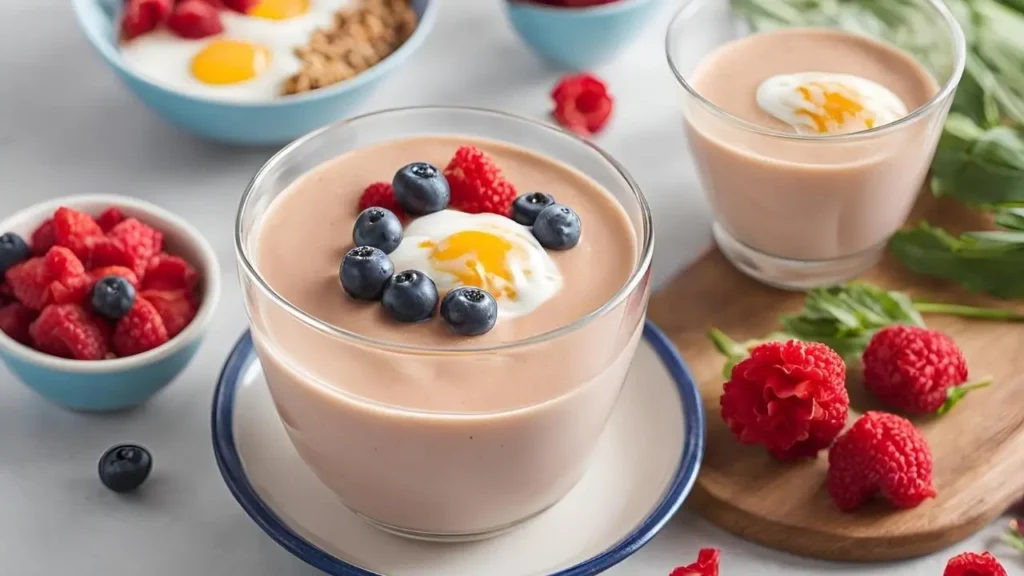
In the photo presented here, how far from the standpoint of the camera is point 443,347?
1360mm

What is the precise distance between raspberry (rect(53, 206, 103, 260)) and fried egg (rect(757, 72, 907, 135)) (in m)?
1.10

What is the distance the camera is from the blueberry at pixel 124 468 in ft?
5.67

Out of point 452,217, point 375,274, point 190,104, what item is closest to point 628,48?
point 190,104

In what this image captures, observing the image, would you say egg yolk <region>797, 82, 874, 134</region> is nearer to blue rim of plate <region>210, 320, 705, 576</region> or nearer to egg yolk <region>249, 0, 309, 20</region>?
blue rim of plate <region>210, 320, 705, 576</region>

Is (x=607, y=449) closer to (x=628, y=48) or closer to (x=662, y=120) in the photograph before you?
(x=662, y=120)

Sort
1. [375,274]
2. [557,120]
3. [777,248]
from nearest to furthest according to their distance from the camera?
[375,274]
[777,248]
[557,120]

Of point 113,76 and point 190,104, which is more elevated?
point 190,104

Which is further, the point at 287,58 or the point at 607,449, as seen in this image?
the point at 287,58

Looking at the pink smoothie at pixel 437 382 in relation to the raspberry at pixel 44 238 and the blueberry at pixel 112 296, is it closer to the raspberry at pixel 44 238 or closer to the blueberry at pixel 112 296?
the blueberry at pixel 112 296

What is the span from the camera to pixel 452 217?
1615 mm

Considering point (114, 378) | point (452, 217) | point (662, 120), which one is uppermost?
point (452, 217)

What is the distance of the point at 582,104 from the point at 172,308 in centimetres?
94

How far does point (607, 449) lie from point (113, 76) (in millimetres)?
1405

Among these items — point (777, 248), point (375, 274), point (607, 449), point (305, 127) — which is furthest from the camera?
point (305, 127)
